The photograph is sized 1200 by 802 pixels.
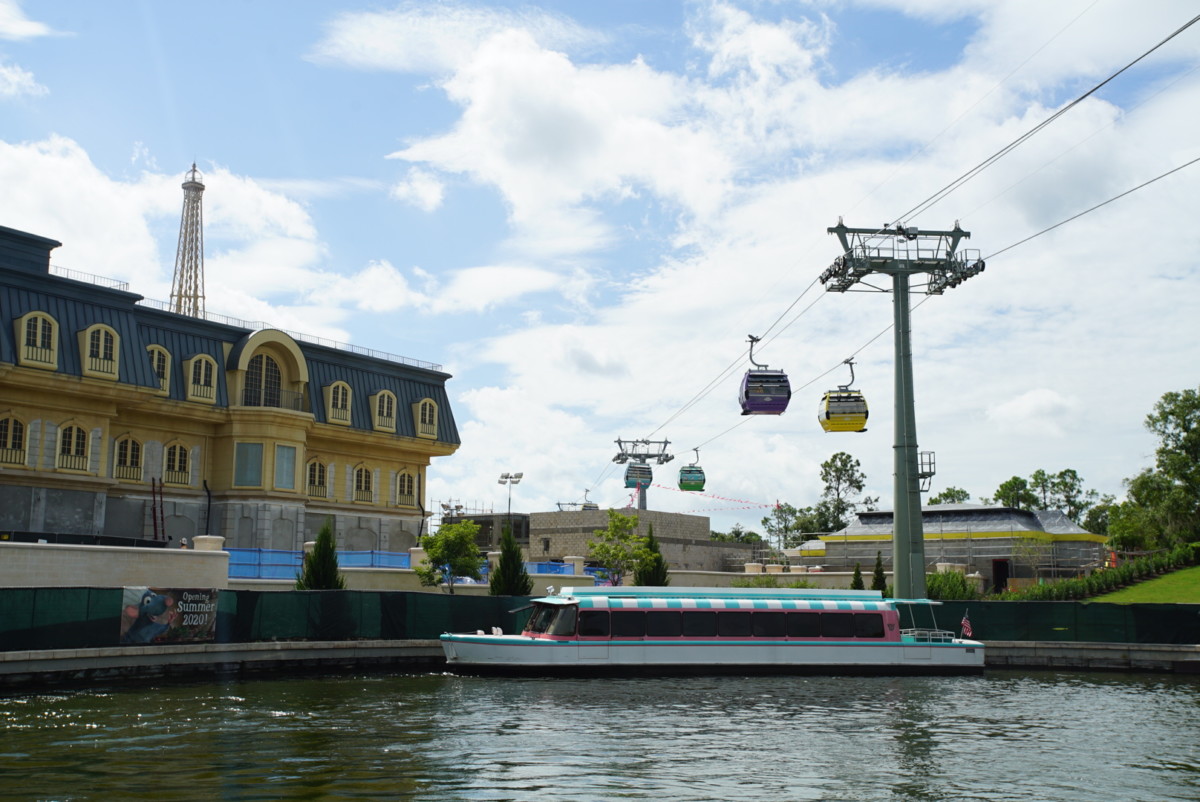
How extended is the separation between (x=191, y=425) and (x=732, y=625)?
102 ft

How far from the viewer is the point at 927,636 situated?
38594 mm

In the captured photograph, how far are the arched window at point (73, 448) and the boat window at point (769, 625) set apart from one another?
30050 mm

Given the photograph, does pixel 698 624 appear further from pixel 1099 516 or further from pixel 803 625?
pixel 1099 516

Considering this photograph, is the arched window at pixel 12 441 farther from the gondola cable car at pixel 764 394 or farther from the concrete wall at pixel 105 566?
the gondola cable car at pixel 764 394

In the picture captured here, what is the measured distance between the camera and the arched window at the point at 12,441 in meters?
44.8

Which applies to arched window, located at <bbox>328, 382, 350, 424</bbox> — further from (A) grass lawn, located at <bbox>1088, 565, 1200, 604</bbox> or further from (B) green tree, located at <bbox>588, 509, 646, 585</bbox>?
(A) grass lawn, located at <bbox>1088, 565, 1200, 604</bbox>

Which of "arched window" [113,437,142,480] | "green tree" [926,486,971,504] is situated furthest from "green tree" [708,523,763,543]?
"arched window" [113,437,142,480]

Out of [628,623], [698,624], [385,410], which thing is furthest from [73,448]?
[698,624]

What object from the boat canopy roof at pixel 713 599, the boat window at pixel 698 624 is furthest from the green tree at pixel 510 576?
the boat window at pixel 698 624

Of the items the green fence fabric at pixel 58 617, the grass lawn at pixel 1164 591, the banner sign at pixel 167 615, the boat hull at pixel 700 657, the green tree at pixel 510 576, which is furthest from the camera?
the grass lawn at pixel 1164 591

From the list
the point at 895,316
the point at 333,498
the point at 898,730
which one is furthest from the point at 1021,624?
the point at 333,498

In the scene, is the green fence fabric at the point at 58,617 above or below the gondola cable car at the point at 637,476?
below

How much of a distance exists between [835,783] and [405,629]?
22319 millimetres

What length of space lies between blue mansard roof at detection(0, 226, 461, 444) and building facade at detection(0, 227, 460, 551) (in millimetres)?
81
